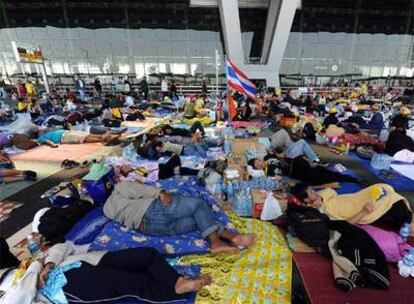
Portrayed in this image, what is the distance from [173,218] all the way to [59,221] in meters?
1.50

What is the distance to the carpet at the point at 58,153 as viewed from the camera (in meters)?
6.46

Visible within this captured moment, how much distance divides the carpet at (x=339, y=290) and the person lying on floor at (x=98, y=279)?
3.36ft

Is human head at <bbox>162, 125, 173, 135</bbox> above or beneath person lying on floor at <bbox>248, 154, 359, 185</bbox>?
above

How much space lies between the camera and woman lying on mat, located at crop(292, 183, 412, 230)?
127 inches

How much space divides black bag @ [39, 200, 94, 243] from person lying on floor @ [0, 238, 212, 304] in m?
0.68

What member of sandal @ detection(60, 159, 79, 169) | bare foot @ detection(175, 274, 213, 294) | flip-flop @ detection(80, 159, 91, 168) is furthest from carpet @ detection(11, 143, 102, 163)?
bare foot @ detection(175, 274, 213, 294)

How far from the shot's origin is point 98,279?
2305mm

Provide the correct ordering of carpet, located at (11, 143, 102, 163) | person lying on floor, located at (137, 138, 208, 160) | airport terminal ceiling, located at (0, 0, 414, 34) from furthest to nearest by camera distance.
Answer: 1. airport terminal ceiling, located at (0, 0, 414, 34)
2. carpet, located at (11, 143, 102, 163)
3. person lying on floor, located at (137, 138, 208, 160)

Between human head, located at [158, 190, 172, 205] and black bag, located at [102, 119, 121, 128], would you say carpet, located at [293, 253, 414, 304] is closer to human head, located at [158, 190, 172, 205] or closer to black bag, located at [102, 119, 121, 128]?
human head, located at [158, 190, 172, 205]

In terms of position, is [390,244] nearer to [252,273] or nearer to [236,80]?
[252,273]

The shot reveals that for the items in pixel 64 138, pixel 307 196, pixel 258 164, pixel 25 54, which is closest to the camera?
pixel 307 196

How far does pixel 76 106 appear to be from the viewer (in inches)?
528

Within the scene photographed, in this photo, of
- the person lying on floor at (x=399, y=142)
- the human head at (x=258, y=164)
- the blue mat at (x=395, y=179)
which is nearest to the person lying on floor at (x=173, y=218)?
the human head at (x=258, y=164)

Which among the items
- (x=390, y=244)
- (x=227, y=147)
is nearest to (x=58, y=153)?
(x=227, y=147)
